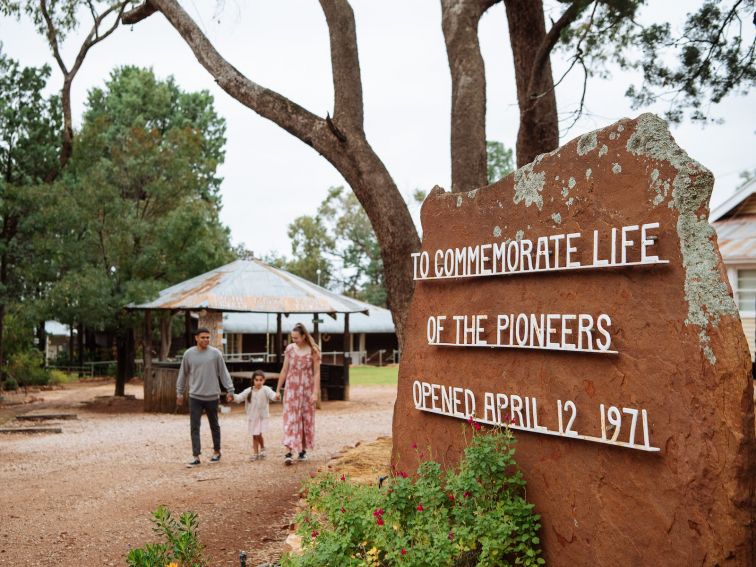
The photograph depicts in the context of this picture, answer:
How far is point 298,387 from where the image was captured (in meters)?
9.62

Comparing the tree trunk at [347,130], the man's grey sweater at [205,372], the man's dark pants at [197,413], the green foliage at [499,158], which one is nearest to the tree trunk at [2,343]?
the man's grey sweater at [205,372]

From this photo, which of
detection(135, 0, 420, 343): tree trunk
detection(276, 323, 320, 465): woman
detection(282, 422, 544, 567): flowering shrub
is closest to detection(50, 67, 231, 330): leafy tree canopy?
detection(276, 323, 320, 465): woman

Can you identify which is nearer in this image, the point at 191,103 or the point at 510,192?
the point at 510,192

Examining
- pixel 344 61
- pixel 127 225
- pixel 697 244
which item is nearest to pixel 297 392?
pixel 344 61

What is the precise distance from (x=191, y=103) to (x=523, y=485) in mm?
37818

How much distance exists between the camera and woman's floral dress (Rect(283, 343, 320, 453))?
9617 mm

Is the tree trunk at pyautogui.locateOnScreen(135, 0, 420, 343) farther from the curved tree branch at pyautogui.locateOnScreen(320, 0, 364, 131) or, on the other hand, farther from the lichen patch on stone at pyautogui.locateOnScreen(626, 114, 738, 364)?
the lichen patch on stone at pyautogui.locateOnScreen(626, 114, 738, 364)

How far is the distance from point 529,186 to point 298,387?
5609 millimetres

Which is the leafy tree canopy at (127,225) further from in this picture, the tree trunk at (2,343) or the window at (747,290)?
the window at (747,290)

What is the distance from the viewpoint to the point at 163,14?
8.82m

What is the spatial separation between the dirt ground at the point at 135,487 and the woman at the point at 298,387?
410 millimetres

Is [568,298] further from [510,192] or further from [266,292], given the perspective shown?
[266,292]

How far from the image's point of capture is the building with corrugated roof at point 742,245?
713 inches

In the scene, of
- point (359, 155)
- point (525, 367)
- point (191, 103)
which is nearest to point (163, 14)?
point (359, 155)
